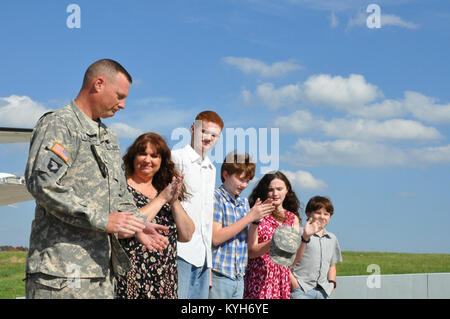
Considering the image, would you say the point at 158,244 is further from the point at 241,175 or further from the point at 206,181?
the point at 241,175

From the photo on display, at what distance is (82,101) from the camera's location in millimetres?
3125

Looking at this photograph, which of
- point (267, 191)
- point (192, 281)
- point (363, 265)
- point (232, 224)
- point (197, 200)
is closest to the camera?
point (192, 281)

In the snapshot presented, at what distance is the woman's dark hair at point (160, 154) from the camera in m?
4.03

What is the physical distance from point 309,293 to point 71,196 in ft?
12.2

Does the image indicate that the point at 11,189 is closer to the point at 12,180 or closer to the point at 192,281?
the point at 12,180

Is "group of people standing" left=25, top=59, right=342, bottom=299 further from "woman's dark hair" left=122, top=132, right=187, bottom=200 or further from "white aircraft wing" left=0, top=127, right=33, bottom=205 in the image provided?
"white aircraft wing" left=0, top=127, right=33, bottom=205

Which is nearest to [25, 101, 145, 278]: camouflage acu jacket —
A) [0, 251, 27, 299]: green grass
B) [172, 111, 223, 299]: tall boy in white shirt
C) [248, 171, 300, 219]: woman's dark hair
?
[172, 111, 223, 299]: tall boy in white shirt

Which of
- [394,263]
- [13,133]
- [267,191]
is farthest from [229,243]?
[13,133]

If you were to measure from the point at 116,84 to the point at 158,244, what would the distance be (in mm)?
966

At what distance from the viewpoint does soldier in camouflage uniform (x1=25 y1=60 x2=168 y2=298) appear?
279 centimetres

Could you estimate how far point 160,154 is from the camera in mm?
4070

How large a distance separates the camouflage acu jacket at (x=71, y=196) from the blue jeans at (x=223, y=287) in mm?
1830
